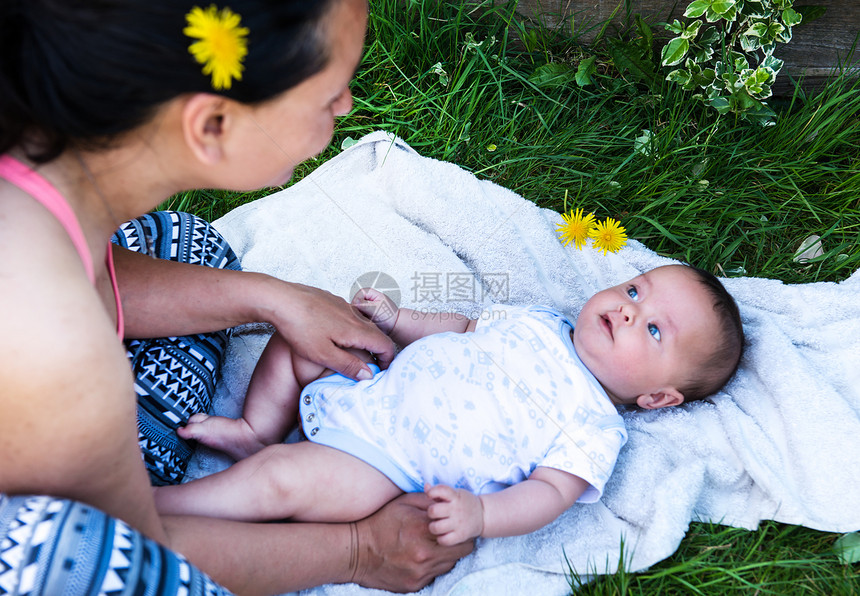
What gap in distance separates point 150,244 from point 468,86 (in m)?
1.26

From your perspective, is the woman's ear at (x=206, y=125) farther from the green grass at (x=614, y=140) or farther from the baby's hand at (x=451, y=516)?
the green grass at (x=614, y=140)

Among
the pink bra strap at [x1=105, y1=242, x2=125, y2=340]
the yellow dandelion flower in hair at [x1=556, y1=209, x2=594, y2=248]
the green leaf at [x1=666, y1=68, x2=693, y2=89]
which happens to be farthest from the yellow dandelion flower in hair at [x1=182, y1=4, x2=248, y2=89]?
the green leaf at [x1=666, y1=68, x2=693, y2=89]

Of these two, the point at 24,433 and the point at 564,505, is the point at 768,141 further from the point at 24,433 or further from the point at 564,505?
the point at 24,433

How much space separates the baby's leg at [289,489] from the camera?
1.36 metres

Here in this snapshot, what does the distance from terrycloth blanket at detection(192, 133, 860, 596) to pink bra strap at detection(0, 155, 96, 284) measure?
0.77 m

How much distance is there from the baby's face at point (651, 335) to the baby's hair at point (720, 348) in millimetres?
17

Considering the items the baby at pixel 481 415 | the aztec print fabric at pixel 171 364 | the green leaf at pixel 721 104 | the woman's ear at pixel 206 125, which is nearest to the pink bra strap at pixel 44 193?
the woman's ear at pixel 206 125

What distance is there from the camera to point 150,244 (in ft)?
5.27

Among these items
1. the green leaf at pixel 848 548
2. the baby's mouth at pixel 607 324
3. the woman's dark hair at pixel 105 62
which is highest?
the woman's dark hair at pixel 105 62

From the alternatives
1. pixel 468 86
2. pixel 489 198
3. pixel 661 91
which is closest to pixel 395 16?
pixel 468 86

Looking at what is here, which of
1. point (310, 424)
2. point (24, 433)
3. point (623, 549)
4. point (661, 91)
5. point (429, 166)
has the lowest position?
point (623, 549)

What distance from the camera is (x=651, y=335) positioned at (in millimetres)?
1619

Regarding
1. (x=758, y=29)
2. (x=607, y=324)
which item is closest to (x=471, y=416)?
(x=607, y=324)

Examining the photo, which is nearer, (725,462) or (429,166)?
(725,462)
